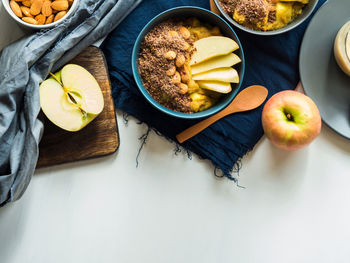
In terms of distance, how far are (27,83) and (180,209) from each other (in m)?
0.55

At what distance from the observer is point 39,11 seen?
990 mm

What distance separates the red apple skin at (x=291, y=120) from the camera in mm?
1012

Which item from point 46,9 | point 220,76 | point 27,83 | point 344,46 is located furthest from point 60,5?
point 344,46

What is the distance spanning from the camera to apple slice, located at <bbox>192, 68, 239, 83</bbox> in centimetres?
100

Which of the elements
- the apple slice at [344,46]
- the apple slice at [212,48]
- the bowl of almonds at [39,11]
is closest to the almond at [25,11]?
the bowl of almonds at [39,11]

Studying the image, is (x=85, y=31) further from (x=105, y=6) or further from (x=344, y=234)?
(x=344, y=234)

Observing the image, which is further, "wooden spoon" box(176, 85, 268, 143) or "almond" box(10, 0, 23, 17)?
"wooden spoon" box(176, 85, 268, 143)

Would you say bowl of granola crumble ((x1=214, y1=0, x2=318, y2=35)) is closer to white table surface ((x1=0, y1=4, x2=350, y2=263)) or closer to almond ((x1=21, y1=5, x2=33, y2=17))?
white table surface ((x1=0, y1=4, x2=350, y2=263))

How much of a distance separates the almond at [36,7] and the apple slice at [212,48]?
0.41 m

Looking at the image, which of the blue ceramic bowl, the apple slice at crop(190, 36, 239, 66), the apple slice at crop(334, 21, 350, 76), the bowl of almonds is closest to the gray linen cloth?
the bowl of almonds

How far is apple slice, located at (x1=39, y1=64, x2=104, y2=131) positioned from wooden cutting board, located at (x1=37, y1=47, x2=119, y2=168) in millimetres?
58

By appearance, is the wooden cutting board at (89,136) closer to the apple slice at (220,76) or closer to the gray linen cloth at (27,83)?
the gray linen cloth at (27,83)

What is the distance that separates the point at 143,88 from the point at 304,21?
1.71ft

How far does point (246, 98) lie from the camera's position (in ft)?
3.58
